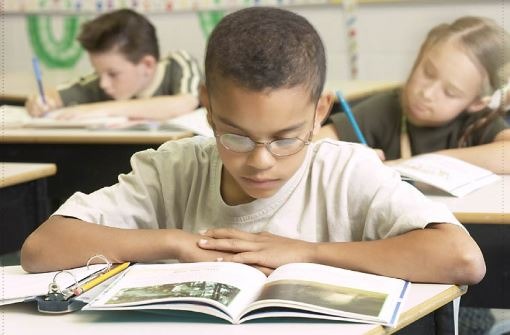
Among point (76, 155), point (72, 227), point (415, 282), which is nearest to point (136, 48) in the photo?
point (76, 155)

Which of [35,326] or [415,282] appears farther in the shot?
[415,282]

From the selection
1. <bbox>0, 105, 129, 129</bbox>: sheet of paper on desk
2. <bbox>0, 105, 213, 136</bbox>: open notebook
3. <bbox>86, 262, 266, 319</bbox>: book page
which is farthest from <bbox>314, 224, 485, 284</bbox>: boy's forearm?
<bbox>0, 105, 129, 129</bbox>: sheet of paper on desk

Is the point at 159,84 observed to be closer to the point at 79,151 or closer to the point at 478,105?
the point at 79,151

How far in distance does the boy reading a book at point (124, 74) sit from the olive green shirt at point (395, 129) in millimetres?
1025

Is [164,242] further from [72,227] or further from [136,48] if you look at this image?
[136,48]

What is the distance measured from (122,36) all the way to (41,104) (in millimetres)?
456

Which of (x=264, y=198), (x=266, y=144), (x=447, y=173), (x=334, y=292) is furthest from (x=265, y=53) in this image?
(x=447, y=173)

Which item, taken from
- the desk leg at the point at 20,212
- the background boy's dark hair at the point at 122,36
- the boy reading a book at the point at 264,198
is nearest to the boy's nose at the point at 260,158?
the boy reading a book at the point at 264,198

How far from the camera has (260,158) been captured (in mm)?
1328

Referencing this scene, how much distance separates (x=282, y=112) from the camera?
1.33m

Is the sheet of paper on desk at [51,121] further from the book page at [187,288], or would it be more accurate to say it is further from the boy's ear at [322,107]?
the book page at [187,288]

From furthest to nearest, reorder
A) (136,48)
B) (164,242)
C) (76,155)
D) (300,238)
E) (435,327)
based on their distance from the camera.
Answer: (136,48) < (76,155) < (300,238) < (164,242) < (435,327)

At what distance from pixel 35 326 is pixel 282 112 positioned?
1.58 ft

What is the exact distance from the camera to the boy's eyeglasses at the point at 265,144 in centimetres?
133
